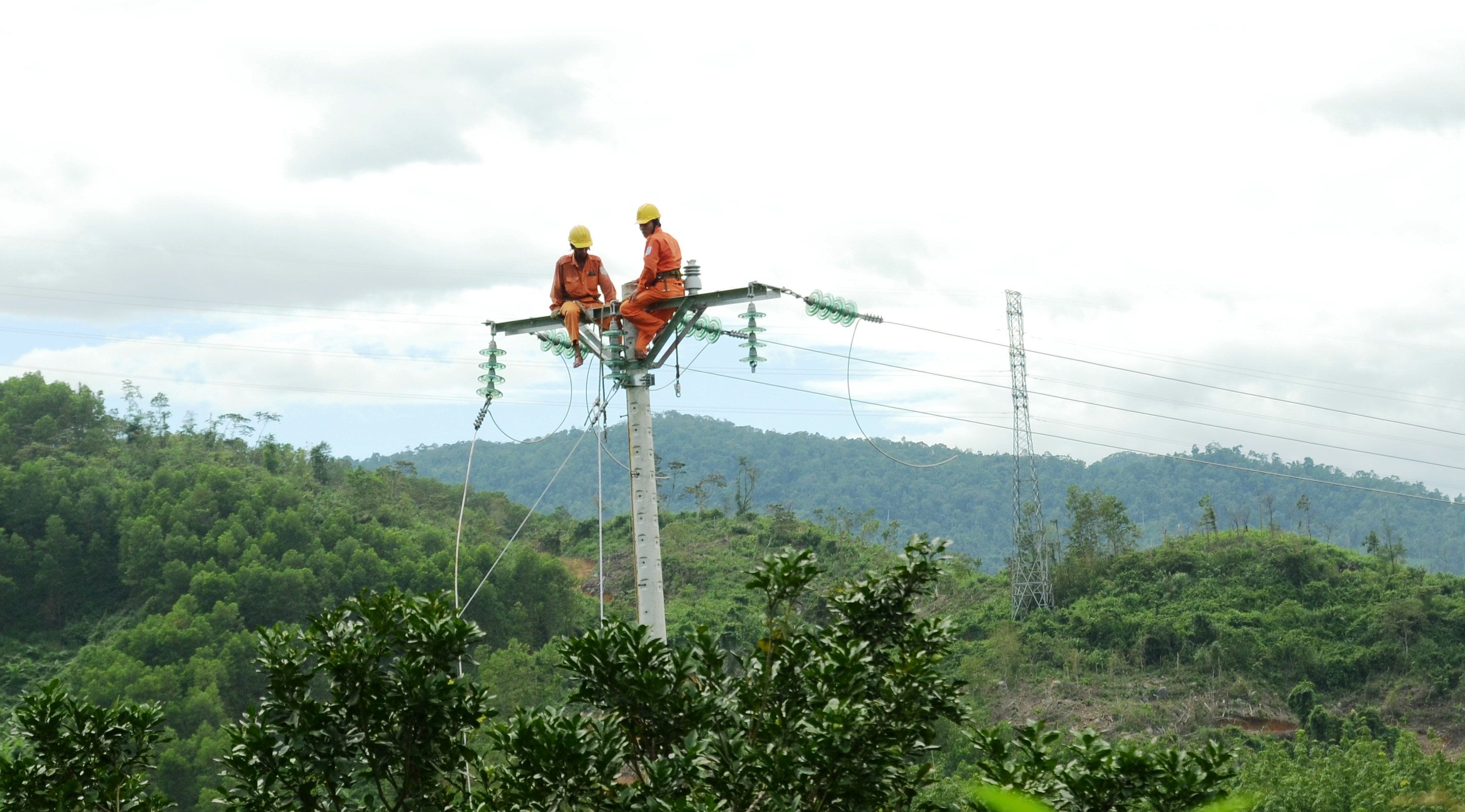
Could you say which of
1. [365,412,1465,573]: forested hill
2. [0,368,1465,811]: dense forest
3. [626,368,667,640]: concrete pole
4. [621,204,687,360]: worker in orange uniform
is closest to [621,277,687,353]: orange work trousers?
[621,204,687,360]: worker in orange uniform

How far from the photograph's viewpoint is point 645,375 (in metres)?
11.0

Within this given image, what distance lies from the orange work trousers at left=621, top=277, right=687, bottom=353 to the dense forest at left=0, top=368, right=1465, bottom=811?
24.0 m

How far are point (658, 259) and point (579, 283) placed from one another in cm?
93

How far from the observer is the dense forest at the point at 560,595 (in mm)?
44125

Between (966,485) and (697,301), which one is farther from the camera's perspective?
(966,485)

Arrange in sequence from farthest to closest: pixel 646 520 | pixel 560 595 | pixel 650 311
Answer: pixel 560 595 < pixel 650 311 < pixel 646 520

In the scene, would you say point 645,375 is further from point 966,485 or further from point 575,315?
point 966,485

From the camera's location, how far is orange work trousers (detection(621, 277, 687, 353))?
10797 millimetres

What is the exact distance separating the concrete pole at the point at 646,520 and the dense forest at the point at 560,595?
78.3 feet

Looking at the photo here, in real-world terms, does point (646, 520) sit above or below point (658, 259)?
below

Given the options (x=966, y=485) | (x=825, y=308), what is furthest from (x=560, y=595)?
(x=966, y=485)

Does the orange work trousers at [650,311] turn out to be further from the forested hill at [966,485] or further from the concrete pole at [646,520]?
the forested hill at [966,485]

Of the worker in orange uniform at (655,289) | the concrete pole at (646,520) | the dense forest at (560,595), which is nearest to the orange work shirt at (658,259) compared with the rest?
the worker in orange uniform at (655,289)

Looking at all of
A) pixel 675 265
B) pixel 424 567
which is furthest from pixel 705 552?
pixel 675 265
